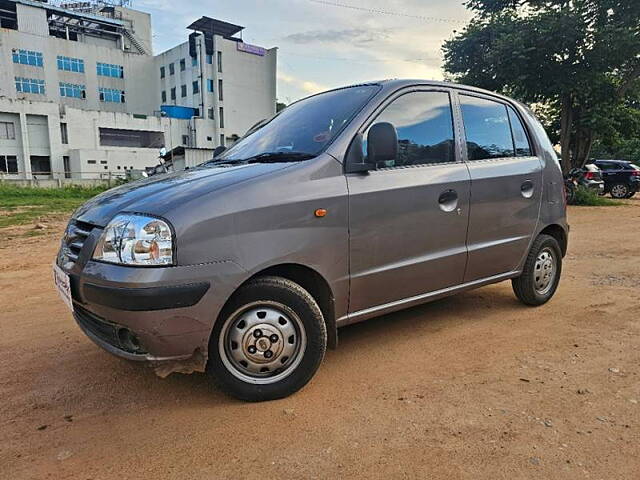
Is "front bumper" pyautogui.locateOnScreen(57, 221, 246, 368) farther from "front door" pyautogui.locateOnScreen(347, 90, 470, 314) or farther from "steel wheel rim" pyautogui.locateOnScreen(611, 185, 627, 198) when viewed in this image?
"steel wheel rim" pyautogui.locateOnScreen(611, 185, 627, 198)

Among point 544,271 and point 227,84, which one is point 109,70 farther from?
point 544,271

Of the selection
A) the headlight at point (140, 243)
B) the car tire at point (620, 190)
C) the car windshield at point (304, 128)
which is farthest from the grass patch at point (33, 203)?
the car tire at point (620, 190)

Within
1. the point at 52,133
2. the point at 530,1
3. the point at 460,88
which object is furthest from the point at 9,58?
the point at 460,88

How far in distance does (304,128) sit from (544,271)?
2.59m

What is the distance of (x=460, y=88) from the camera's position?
373cm

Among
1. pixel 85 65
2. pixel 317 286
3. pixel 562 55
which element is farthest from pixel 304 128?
pixel 85 65

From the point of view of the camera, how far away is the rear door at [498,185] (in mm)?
3619

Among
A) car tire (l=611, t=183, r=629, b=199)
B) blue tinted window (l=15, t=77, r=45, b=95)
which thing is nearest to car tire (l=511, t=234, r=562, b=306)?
car tire (l=611, t=183, r=629, b=199)

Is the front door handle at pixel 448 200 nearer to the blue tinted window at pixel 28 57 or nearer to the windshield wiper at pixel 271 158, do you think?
the windshield wiper at pixel 271 158

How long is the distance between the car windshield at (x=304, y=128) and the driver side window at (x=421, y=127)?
232 mm

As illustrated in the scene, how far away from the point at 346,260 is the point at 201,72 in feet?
171

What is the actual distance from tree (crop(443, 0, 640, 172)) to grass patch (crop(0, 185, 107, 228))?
46.6 feet

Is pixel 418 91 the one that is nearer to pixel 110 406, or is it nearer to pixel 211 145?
pixel 110 406

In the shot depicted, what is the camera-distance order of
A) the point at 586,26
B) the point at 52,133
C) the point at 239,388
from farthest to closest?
the point at 52,133 → the point at 586,26 → the point at 239,388
